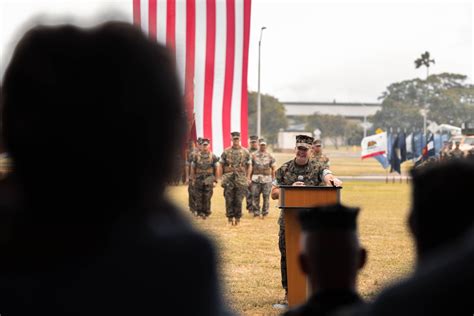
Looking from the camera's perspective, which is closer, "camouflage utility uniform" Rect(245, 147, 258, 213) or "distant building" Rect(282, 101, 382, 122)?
"camouflage utility uniform" Rect(245, 147, 258, 213)

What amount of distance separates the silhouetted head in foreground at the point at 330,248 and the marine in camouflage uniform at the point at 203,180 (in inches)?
680

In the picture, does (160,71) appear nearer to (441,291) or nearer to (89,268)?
(89,268)

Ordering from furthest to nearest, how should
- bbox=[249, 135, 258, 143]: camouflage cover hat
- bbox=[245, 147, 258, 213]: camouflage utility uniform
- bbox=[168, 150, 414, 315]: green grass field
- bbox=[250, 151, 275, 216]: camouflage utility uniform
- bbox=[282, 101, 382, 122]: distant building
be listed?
bbox=[282, 101, 382, 122]: distant building → bbox=[249, 135, 258, 143]: camouflage cover hat → bbox=[245, 147, 258, 213]: camouflage utility uniform → bbox=[250, 151, 275, 216]: camouflage utility uniform → bbox=[168, 150, 414, 315]: green grass field

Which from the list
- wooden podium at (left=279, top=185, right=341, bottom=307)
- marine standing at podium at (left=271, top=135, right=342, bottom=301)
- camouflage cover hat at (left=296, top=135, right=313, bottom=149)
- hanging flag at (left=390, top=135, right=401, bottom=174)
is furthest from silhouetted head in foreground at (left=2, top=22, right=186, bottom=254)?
hanging flag at (left=390, top=135, right=401, bottom=174)

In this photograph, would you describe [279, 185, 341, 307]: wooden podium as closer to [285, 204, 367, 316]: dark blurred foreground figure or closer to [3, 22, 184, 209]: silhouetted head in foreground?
[285, 204, 367, 316]: dark blurred foreground figure

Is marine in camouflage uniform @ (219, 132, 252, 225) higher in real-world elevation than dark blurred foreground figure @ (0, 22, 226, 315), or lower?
lower

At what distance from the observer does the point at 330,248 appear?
173cm

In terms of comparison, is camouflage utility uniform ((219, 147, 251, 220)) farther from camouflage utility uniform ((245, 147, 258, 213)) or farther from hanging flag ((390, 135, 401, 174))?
hanging flag ((390, 135, 401, 174))

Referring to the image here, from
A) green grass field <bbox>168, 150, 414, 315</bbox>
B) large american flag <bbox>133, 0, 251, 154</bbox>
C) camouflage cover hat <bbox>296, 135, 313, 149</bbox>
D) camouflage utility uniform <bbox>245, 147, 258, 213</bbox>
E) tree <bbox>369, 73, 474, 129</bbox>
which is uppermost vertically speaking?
tree <bbox>369, 73, 474, 129</bbox>

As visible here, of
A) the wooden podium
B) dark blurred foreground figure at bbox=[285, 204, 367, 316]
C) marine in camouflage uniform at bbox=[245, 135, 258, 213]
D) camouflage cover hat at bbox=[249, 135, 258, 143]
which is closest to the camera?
dark blurred foreground figure at bbox=[285, 204, 367, 316]

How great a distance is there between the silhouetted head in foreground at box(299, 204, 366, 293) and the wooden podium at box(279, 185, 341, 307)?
5199 millimetres

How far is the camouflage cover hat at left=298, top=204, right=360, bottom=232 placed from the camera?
1758mm

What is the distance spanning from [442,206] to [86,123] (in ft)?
2.11

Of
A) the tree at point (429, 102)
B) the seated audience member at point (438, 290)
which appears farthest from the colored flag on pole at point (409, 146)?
the tree at point (429, 102)
